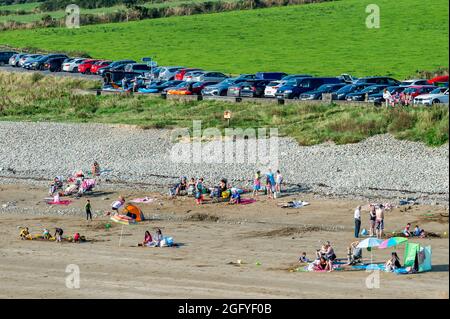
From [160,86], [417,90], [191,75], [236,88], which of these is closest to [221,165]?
[417,90]

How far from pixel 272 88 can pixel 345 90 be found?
15.0ft

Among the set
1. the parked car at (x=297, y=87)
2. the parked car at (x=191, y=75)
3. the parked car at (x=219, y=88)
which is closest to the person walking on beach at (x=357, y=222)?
the parked car at (x=297, y=87)

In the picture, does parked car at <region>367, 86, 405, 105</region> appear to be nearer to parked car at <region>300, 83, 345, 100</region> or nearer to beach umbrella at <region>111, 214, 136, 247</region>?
parked car at <region>300, 83, 345, 100</region>

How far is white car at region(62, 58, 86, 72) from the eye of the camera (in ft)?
263

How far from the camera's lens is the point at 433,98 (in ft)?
183

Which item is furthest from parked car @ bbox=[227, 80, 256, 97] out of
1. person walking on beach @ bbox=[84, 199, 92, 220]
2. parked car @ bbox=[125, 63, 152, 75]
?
person walking on beach @ bbox=[84, 199, 92, 220]

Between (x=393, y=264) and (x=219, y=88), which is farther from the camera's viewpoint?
(x=219, y=88)

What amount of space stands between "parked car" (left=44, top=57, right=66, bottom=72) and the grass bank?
3448 millimetres

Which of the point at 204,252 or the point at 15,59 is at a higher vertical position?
the point at 15,59

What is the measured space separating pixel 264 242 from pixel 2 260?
27.6 ft

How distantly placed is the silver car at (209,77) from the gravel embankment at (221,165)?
38.4ft

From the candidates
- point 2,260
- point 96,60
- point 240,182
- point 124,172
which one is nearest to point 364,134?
point 240,182

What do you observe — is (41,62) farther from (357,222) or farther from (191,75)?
(357,222)
